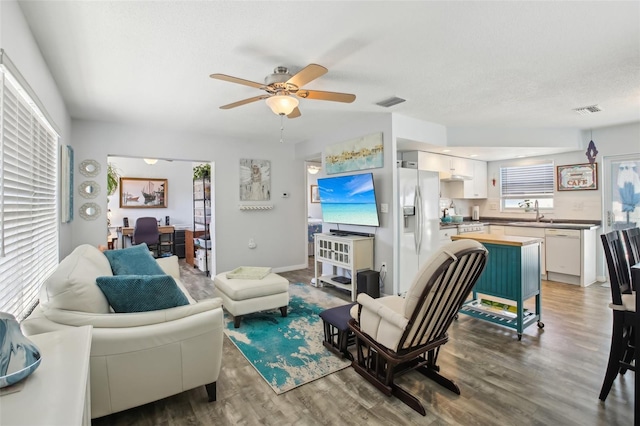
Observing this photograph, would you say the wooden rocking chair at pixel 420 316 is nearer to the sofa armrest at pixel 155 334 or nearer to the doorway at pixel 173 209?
the sofa armrest at pixel 155 334

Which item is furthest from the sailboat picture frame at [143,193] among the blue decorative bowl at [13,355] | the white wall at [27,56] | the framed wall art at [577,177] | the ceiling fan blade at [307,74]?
the framed wall art at [577,177]

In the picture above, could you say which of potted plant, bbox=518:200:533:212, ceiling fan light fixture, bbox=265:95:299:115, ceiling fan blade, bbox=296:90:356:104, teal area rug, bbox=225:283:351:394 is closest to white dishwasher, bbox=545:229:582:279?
potted plant, bbox=518:200:533:212

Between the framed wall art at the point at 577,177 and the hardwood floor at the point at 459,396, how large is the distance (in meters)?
3.18

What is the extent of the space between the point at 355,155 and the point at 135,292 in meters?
3.35

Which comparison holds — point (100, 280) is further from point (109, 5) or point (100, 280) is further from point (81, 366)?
point (109, 5)

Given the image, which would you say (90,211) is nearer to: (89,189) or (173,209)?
(89,189)

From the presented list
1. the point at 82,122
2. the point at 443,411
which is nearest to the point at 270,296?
the point at 443,411

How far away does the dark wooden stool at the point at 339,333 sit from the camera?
97.4 inches

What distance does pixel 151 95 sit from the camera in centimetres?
328

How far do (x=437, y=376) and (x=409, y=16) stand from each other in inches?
96.1

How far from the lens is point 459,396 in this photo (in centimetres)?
204

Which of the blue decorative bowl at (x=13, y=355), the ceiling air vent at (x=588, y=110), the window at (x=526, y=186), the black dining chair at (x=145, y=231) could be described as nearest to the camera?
the blue decorative bowl at (x=13, y=355)

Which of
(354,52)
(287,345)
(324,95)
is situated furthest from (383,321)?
(354,52)

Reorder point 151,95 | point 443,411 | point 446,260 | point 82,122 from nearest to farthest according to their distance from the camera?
1. point 446,260
2. point 443,411
3. point 151,95
4. point 82,122
